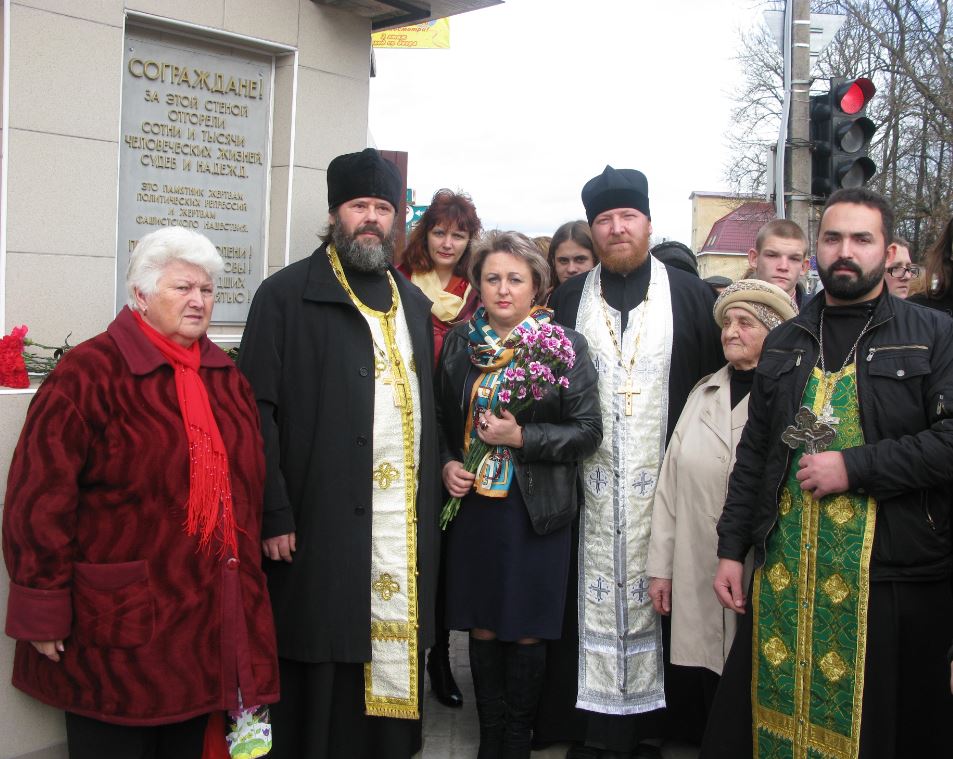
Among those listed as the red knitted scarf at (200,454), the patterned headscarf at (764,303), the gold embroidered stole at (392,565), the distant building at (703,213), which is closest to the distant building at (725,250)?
the distant building at (703,213)

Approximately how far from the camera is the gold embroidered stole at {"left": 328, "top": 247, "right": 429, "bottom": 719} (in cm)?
386

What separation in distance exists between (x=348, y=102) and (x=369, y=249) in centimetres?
162

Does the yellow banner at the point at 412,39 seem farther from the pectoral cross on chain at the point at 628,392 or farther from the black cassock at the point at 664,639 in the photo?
the pectoral cross on chain at the point at 628,392

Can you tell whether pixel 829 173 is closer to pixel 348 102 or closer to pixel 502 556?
pixel 348 102

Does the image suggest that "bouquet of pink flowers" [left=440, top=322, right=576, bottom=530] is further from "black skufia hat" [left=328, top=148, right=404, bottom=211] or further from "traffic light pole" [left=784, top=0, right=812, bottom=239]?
"traffic light pole" [left=784, top=0, right=812, bottom=239]

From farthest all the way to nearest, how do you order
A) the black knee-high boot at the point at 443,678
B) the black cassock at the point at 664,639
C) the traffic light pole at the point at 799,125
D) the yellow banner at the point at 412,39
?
1. the yellow banner at the point at 412,39
2. the traffic light pole at the point at 799,125
3. the black knee-high boot at the point at 443,678
4. the black cassock at the point at 664,639

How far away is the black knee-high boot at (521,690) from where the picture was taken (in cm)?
396

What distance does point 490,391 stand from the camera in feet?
13.0

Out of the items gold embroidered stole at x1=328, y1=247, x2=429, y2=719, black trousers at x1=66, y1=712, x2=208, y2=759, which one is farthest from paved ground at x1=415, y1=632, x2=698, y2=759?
black trousers at x1=66, y1=712, x2=208, y2=759

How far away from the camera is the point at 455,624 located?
3996 mm

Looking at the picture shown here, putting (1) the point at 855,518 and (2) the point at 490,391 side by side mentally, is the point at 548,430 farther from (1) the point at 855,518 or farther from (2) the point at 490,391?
(1) the point at 855,518

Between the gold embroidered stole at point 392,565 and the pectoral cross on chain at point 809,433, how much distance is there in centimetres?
148

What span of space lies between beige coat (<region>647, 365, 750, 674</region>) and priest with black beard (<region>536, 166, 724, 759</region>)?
0.28 m

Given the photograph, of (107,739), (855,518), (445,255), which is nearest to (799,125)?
(445,255)
